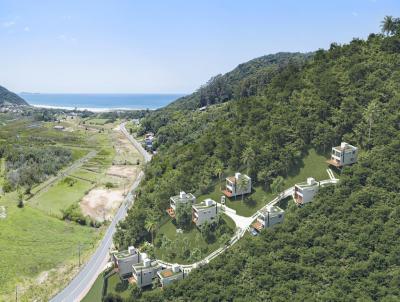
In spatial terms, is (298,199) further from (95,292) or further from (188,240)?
(95,292)

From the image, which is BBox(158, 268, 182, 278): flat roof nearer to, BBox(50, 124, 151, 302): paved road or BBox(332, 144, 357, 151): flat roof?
BBox(50, 124, 151, 302): paved road

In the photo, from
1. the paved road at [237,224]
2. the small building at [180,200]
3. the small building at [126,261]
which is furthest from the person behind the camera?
the small building at [180,200]

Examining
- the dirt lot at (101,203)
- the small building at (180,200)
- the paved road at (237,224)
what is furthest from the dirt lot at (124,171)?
the paved road at (237,224)

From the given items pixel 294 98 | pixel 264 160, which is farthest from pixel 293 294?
pixel 294 98

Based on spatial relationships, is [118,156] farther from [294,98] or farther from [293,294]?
[293,294]

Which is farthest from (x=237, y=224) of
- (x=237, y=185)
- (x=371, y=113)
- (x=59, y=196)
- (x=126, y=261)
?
(x=59, y=196)

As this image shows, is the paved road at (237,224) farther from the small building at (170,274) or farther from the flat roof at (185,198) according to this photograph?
the flat roof at (185,198)
